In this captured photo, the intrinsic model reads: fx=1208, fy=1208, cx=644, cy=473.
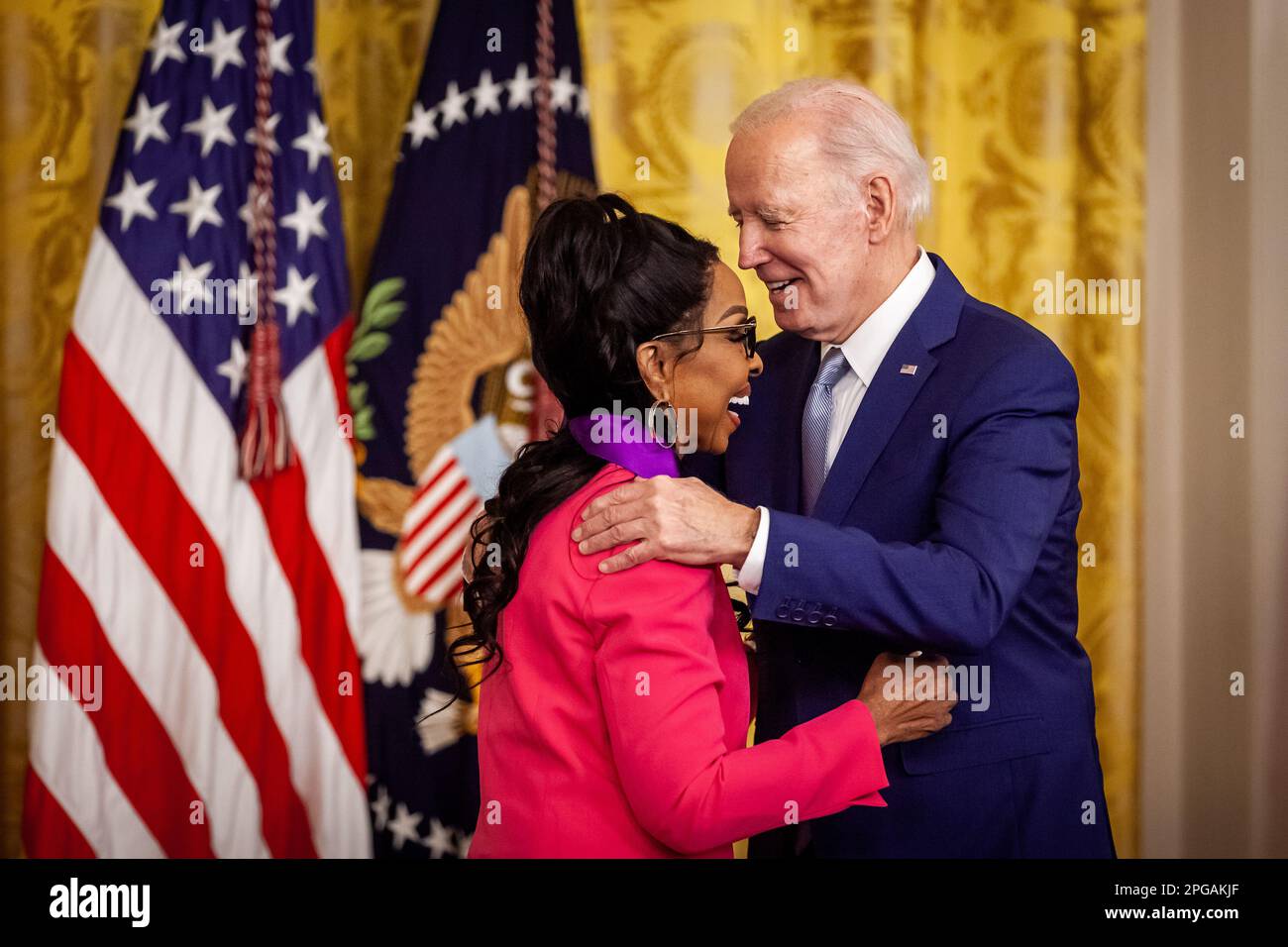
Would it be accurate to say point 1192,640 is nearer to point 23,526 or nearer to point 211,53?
point 211,53

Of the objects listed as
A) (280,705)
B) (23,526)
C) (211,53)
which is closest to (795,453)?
(280,705)

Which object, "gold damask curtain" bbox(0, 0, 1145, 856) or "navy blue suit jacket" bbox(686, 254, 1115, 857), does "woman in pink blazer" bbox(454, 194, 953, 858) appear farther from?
"gold damask curtain" bbox(0, 0, 1145, 856)

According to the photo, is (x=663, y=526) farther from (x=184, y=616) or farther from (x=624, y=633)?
(x=184, y=616)

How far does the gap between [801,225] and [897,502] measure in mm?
480

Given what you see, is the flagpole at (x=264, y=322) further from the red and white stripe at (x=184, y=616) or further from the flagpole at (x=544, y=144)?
the flagpole at (x=544, y=144)

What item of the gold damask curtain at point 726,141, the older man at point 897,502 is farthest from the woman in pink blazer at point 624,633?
the gold damask curtain at point 726,141

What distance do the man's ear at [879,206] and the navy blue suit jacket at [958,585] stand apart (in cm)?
12

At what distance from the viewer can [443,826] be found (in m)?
3.10

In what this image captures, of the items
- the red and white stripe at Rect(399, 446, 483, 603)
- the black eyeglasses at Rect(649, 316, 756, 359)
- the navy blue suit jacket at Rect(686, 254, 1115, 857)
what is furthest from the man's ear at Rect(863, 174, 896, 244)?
the red and white stripe at Rect(399, 446, 483, 603)

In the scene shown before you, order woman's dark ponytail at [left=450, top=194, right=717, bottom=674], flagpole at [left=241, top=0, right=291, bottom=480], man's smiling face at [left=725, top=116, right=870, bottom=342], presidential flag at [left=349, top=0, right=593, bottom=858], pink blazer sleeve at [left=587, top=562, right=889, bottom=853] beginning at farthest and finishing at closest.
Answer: presidential flag at [left=349, top=0, right=593, bottom=858], flagpole at [left=241, top=0, right=291, bottom=480], man's smiling face at [left=725, top=116, right=870, bottom=342], woman's dark ponytail at [left=450, top=194, right=717, bottom=674], pink blazer sleeve at [left=587, top=562, right=889, bottom=853]

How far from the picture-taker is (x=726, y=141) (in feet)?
10.6

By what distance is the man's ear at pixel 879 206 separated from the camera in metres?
1.96

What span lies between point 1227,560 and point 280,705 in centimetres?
245

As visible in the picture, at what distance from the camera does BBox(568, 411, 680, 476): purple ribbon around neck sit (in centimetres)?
160
